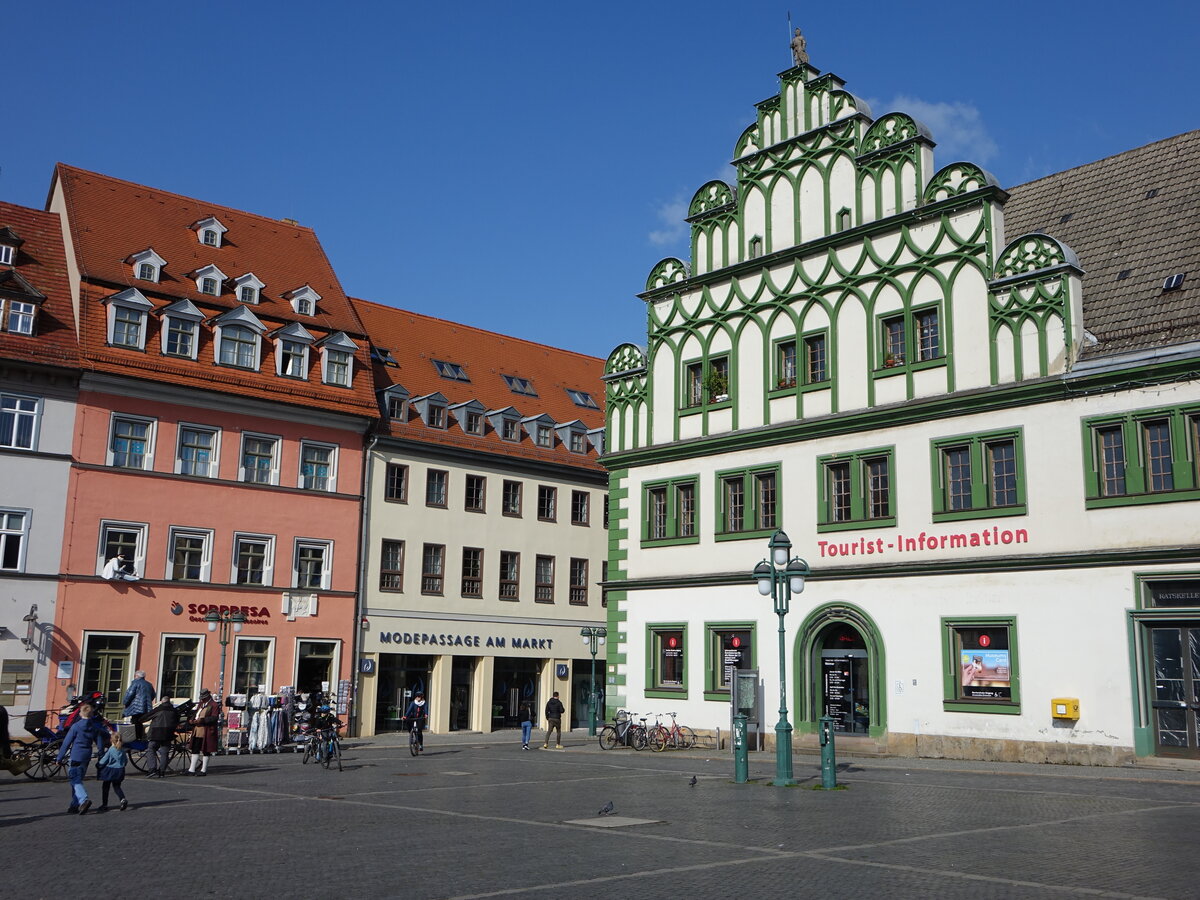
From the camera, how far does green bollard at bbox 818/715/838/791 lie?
815 inches

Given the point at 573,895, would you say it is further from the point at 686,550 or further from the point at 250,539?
the point at 250,539

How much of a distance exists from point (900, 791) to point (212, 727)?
1479cm

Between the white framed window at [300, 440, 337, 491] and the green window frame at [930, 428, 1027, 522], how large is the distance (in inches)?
901

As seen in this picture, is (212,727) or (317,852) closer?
(317,852)

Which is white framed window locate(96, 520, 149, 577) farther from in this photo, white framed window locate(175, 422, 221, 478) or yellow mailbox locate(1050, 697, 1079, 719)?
yellow mailbox locate(1050, 697, 1079, 719)

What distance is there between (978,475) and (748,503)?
7.05 m

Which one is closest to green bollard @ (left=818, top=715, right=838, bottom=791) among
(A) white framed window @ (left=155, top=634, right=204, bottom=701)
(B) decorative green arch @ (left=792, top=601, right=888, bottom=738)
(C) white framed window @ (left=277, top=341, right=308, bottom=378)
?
(B) decorative green arch @ (left=792, top=601, right=888, bottom=738)

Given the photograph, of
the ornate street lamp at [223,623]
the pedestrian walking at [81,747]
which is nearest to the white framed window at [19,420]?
the ornate street lamp at [223,623]

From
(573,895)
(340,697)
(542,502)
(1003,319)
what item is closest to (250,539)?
(340,697)

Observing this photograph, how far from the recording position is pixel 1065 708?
84.5ft

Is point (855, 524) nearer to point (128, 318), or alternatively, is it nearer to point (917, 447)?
point (917, 447)

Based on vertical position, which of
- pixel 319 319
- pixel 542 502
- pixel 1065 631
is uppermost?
pixel 319 319

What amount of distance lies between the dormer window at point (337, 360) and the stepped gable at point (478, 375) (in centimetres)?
238

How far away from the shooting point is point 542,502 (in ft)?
165
